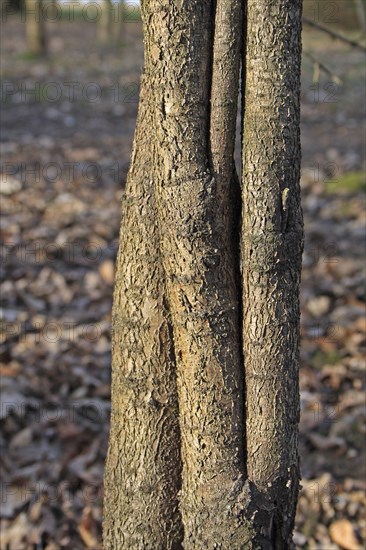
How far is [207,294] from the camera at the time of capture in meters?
1.79

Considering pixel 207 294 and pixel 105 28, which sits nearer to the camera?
pixel 207 294

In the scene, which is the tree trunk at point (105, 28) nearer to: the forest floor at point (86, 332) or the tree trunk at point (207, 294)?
the forest floor at point (86, 332)

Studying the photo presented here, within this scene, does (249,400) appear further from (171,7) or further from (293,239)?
(171,7)

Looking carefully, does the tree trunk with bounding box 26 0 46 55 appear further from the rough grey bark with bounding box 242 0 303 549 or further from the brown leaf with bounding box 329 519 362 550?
the rough grey bark with bounding box 242 0 303 549

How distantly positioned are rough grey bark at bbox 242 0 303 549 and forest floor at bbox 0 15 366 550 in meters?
1.30

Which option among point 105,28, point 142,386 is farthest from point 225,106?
point 105,28

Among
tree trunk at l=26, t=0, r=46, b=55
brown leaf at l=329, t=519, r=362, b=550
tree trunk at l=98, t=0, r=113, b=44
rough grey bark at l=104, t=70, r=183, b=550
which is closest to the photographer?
rough grey bark at l=104, t=70, r=183, b=550

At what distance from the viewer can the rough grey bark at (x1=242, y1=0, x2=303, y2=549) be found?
1.69m

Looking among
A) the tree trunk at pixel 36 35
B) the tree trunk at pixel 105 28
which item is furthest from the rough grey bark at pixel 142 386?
the tree trunk at pixel 105 28

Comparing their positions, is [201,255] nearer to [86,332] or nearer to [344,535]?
[344,535]

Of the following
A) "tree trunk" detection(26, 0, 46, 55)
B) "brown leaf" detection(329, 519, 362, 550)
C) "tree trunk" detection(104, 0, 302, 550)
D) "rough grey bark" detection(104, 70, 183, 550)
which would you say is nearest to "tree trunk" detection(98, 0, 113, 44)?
"tree trunk" detection(26, 0, 46, 55)

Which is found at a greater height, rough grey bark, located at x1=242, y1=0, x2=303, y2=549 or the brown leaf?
rough grey bark, located at x1=242, y1=0, x2=303, y2=549

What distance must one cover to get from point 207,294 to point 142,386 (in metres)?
0.38

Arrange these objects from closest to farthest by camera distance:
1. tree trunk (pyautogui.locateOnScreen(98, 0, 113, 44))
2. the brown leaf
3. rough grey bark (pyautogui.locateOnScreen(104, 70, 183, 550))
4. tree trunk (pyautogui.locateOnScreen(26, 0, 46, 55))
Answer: rough grey bark (pyautogui.locateOnScreen(104, 70, 183, 550))
the brown leaf
tree trunk (pyautogui.locateOnScreen(26, 0, 46, 55))
tree trunk (pyautogui.locateOnScreen(98, 0, 113, 44))
